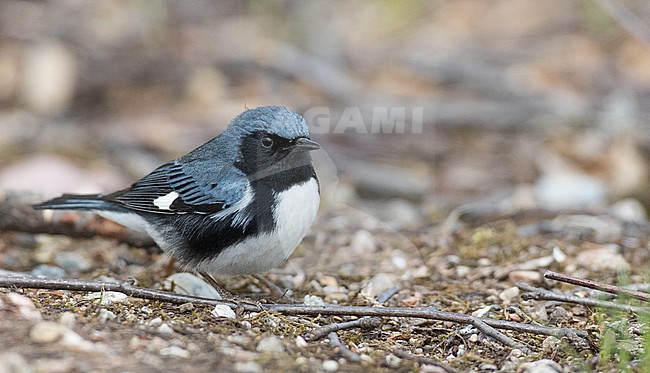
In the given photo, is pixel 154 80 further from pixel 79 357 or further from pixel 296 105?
pixel 79 357

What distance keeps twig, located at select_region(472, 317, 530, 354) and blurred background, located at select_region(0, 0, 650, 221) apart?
9.13ft

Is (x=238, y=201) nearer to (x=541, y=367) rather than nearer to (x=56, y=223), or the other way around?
(x=56, y=223)

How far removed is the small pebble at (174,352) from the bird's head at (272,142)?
4.34 feet

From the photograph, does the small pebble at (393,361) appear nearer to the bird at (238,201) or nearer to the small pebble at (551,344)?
the small pebble at (551,344)

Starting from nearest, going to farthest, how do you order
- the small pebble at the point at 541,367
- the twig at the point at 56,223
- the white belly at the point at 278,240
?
the small pebble at the point at 541,367
the white belly at the point at 278,240
the twig at the point at 56,223

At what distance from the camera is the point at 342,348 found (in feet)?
11.6

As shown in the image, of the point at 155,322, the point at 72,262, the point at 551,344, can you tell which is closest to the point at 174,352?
the point at 155,322

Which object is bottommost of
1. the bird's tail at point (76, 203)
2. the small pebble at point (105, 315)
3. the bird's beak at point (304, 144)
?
the small pebble at point (105, 315)

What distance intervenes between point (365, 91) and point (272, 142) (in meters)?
4.23

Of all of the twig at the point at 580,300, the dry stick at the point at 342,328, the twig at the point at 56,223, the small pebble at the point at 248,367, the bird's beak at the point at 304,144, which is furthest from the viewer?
the twig at the point at 56,223

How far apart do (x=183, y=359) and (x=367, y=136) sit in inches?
204

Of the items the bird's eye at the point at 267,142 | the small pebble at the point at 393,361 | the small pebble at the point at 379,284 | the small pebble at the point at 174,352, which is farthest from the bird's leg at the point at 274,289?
the small pebble at the point at 174,352

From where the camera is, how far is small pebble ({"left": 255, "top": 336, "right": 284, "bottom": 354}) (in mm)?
3393

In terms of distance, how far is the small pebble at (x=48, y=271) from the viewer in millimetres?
4775
